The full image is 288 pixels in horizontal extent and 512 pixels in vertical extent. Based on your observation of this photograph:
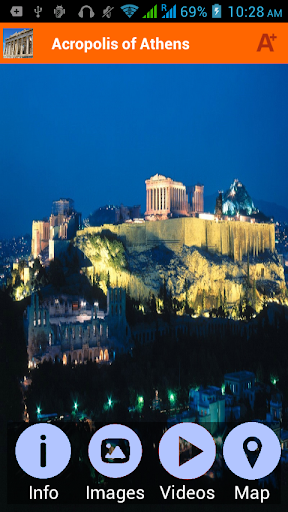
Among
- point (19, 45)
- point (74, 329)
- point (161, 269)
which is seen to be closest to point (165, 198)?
point (161, 269)

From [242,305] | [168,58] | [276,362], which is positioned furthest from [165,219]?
[168,58]

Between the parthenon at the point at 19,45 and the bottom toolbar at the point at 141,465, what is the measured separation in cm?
879

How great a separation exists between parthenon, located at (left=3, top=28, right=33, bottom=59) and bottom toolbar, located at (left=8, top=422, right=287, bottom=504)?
879 cm

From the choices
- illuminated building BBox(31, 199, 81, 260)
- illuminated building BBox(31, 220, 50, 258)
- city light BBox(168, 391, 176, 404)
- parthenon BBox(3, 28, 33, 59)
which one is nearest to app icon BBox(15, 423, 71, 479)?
city light BBox(168, 391, 176, 404)

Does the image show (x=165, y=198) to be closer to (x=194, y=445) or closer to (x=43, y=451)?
(x=194, y=445)

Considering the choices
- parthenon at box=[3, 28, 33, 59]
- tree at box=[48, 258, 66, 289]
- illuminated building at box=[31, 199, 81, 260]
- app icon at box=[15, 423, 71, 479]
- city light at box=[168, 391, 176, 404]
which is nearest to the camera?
app icon at box=[15, 423, 71, 479]

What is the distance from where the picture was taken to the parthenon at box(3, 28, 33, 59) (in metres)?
12.9

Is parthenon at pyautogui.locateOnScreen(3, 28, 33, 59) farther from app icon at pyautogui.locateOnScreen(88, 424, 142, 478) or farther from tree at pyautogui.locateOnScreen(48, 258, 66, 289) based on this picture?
tree at pyautogui.locateOnScreen(48, 258, 66, 289)

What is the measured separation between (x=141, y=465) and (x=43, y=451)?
3.32m

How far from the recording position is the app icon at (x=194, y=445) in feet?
36.6
